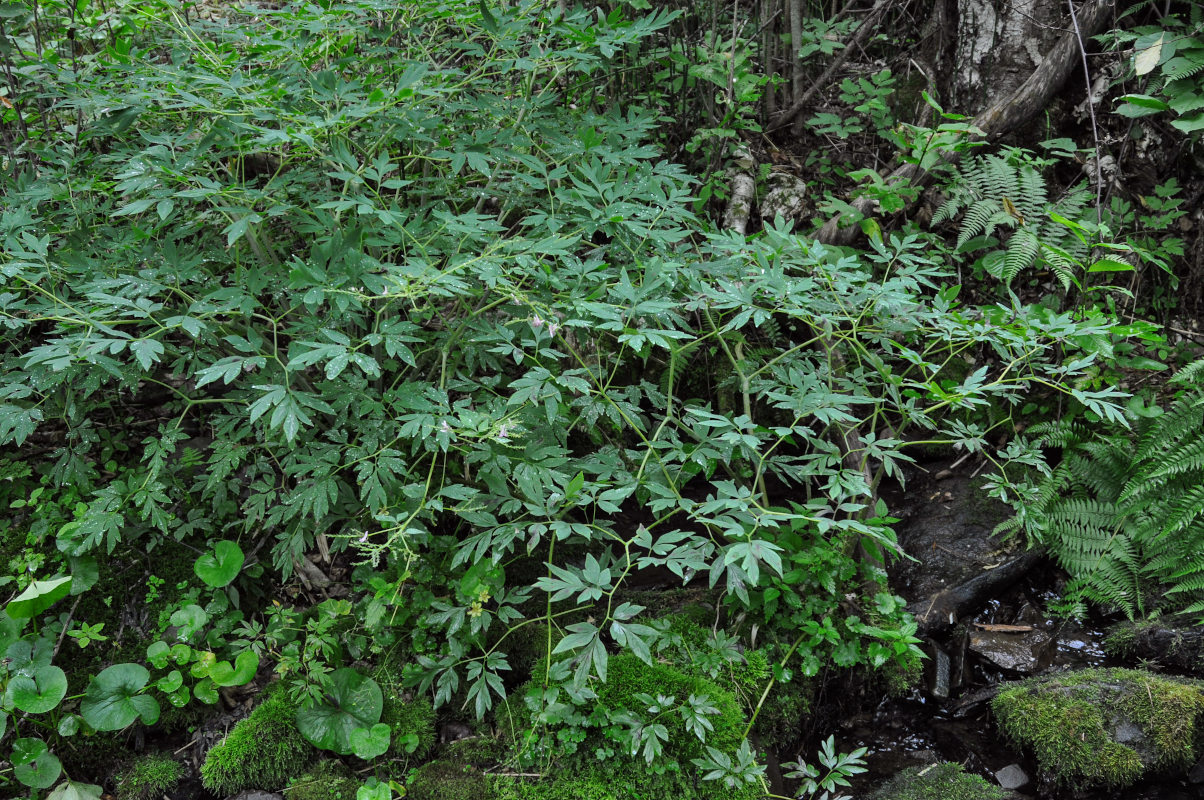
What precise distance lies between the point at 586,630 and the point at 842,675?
4.12ft

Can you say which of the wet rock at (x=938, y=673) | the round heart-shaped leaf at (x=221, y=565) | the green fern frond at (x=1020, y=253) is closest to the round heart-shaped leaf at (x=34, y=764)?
the round heart-shaped leaf at (x=221, y=565)

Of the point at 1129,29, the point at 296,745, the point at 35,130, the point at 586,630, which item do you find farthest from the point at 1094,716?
the point at 35,130

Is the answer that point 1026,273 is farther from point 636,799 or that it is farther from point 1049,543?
point 636,799

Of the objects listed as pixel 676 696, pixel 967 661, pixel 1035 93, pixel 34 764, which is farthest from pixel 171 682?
pixel 1035 93

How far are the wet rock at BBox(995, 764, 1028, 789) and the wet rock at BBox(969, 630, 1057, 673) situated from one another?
0.45m

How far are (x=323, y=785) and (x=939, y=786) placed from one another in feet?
6.52

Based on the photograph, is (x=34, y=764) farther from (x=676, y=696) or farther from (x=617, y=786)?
(x=676, y=696)

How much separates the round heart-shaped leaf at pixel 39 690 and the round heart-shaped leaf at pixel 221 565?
0.47m

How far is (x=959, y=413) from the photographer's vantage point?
3.63 metres

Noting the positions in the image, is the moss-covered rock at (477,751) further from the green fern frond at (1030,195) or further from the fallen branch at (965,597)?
the green fern frond at (1030,195)

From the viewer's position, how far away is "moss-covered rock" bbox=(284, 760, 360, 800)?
2.25 m

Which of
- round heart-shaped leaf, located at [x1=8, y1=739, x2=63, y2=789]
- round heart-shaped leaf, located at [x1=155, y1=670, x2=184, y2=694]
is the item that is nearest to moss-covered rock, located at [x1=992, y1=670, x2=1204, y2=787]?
round heart-shaped leaf, located at [x1=155, y1=670, x2=184, y2=694]

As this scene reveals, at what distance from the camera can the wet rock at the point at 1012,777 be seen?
250cm

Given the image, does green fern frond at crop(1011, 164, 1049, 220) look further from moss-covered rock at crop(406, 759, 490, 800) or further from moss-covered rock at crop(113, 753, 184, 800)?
moss-covered rock at crop(113, 753, 184, 800)
